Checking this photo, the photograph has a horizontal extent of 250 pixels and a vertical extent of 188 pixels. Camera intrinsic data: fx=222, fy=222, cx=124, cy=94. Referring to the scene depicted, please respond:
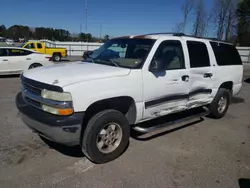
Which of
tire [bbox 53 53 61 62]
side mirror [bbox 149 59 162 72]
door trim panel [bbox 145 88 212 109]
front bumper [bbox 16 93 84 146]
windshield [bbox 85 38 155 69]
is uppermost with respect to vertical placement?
windshield [bbox 85 38 155 69]

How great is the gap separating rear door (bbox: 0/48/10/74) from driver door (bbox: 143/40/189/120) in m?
9.21

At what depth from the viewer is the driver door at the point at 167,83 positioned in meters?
3.66

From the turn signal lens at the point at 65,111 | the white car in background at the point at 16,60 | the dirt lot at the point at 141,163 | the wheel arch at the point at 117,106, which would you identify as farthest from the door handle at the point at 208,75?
the white car in background at the point at 16,60

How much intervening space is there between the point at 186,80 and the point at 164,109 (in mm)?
723

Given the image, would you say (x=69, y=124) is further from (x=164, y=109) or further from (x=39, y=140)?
(x=164, y=109)

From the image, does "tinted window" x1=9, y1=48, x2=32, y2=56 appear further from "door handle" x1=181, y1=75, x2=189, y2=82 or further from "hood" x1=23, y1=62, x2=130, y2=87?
"door handle" x1=181, y1=75, x2=189, y2=82

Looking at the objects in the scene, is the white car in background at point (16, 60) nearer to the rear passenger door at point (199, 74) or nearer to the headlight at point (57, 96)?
the headlight at point (57, 96)

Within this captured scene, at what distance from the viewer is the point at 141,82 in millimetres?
3494

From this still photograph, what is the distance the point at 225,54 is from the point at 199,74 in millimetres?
1431

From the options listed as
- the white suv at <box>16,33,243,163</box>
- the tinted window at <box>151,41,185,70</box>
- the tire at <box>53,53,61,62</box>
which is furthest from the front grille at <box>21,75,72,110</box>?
the tire at <box>53,53,61,62</box>

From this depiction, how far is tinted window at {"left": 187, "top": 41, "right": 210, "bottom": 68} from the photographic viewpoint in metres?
4.41

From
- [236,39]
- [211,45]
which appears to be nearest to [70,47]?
[211,45]

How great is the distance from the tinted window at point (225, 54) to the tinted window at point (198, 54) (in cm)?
43

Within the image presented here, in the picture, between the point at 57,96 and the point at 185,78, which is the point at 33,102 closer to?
the point at 57,96
